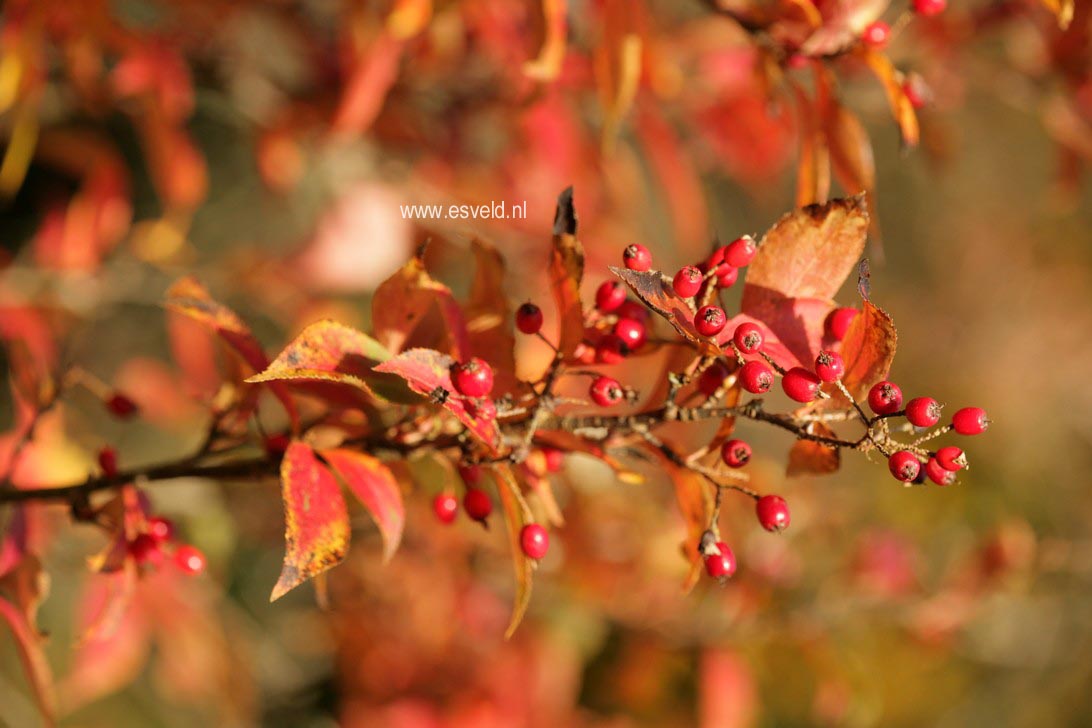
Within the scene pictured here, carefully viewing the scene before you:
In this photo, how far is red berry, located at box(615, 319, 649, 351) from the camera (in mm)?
616

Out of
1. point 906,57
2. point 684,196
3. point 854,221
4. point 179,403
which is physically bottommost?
point 179,403

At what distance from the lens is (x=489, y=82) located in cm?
163

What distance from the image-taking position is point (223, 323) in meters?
0.67

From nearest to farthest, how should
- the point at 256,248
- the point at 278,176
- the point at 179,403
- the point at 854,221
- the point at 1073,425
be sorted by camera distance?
the point at 854,221 → the point at 278,176 → the point at 179,403 → the point at 256,248 → the point at 1073,425

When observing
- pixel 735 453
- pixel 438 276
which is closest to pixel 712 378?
pixel 735 453

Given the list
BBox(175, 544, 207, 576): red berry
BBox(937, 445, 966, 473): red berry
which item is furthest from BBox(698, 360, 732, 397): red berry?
BBox(175, 544, 207, 576): red berry

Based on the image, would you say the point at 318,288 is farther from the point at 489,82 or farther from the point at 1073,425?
the point at 1073,425

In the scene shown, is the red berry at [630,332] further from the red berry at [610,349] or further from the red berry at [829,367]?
the red berry at [829,367]

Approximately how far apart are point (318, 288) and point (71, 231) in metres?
0.45

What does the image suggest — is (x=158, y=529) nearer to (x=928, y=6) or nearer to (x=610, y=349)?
(x=610, y=349)

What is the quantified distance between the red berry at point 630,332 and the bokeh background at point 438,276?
0.49m

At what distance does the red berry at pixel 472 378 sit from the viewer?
55 cm

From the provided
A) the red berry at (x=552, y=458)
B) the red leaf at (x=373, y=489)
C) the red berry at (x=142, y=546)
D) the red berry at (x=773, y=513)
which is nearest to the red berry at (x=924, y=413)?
the red berry at (x=773, y=513)

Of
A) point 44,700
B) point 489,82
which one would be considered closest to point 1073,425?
point 489,82
